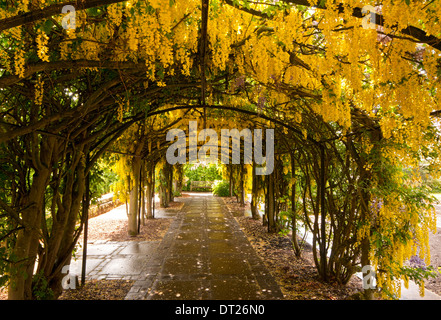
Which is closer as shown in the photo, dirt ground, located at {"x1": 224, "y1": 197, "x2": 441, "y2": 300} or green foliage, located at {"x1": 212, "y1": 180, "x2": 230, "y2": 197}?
dirt ground, located at {"x1": 224, "y1": 197, "x2": 441, "y2": 300}

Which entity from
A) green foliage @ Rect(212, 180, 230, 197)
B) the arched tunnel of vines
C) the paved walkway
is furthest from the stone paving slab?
green foliage @ Rect(212, 180, 230, 197)

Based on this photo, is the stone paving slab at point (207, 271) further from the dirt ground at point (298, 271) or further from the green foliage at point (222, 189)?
the green foliage at point (222, 189)

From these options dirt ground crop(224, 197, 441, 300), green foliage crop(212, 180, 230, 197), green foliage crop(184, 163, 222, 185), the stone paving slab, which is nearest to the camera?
the stone paving slab

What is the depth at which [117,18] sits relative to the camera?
202cm

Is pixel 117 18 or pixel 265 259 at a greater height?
pixel 117 18

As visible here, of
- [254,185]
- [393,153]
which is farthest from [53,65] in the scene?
[254,185]

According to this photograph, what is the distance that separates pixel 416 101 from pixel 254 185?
6.42 metres

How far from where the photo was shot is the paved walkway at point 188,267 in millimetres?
3447

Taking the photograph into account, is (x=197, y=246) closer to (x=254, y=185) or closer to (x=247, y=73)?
(x=254, y=185)

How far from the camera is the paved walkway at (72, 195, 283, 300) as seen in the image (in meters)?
3.45

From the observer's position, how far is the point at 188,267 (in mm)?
4367

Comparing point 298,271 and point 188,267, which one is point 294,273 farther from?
point 188,267

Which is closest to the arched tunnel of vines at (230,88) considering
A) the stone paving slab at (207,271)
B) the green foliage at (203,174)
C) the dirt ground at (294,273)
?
the dirt ground at (294,273)

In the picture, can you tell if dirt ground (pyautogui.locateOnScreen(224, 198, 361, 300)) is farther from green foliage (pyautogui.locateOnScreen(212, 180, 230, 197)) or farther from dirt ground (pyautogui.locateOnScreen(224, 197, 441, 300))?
green foliage (pyautogui.locateOnScreen(212, 180, 230, 197))
